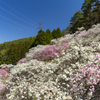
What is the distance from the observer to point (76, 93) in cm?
244

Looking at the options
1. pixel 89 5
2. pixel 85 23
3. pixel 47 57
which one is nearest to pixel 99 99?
pixel 47 57

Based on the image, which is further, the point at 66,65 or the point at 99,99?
the point at 66,65

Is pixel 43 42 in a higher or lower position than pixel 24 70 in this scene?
higher

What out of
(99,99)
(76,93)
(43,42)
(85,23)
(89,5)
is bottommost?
(99,99)

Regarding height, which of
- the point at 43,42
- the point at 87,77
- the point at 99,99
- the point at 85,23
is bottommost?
the point at 99,99

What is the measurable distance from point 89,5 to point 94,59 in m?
21.8

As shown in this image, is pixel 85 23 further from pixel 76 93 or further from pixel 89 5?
pixel 76 93

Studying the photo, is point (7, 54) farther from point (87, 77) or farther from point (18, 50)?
point (87, 77)

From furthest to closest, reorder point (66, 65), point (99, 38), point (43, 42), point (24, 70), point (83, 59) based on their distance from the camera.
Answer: point (43, 42)
point (99, 38)
point (24, 70)
point (66, 65)
point (83, 59)

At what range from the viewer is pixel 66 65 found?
324 centimetres

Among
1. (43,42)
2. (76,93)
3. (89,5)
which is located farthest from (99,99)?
(89,5)

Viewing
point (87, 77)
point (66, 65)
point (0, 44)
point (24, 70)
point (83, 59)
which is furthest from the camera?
point (0, 44)

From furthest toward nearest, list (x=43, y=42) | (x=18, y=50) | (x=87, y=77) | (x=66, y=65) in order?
(x=18, y=50) → (x=43, y=42) → (x=66, y=65) → (x=87, y=77)

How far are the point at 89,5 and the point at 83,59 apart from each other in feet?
71.4
